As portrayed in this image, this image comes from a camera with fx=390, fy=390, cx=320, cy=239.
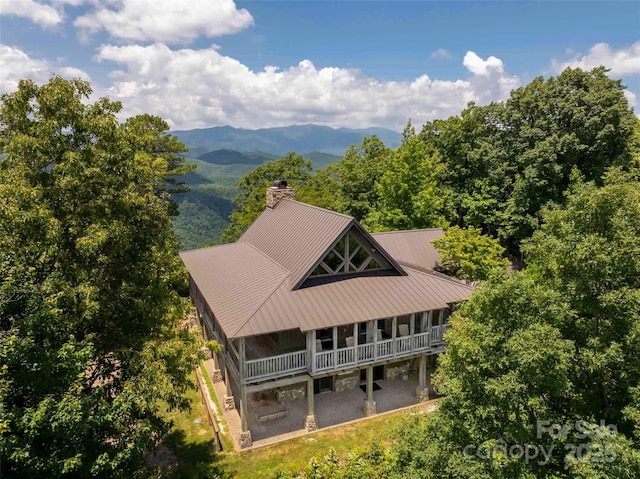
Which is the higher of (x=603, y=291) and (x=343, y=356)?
(x=603, y=291)

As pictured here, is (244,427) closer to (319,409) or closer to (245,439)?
(245,439)

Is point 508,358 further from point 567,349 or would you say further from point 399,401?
point 399,401

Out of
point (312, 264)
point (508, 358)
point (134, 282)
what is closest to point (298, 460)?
point (312, 264)

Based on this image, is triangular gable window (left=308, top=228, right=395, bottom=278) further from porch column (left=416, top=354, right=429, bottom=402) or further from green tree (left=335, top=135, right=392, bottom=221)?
green tree (left=335, top=135, right=392, bottom=221)

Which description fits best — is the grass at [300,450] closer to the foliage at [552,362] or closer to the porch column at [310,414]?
the porch column at [310,414]

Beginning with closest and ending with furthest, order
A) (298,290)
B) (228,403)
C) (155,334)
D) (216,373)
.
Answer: (155,334)
(298,290)
(228,403)
(216,373)

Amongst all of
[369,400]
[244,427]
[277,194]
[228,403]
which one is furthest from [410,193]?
[244,427]
